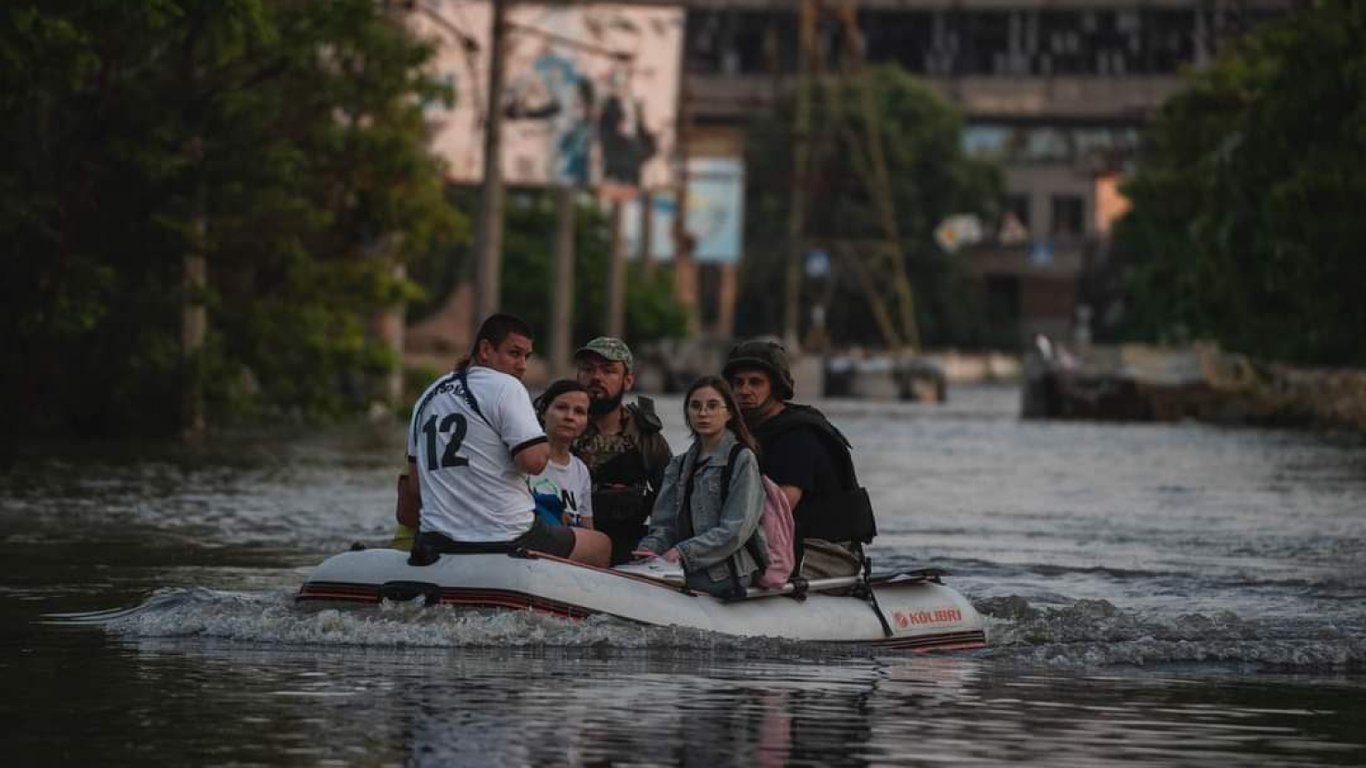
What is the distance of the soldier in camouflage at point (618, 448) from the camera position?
1808 cm

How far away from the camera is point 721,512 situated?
55.2ft

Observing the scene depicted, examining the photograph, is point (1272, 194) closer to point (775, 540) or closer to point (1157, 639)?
point (1157, 639)

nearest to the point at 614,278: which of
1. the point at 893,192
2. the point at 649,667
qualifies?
the point at 893,192

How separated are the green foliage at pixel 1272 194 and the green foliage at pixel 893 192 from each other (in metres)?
55.6

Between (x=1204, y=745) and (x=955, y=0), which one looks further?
(x=955, y=0)

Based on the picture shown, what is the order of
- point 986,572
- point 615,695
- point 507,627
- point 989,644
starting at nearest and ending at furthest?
1. point 615,695
2. point 507,627
3. point 989,644
4. point 986,572

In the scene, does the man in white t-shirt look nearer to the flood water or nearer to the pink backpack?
the flood water

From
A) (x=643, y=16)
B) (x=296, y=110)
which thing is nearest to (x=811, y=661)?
(x=296, y=110)

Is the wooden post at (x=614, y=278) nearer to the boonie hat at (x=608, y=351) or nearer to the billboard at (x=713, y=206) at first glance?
the billboard at (x=713, y=206)

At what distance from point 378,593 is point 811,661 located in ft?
7.00

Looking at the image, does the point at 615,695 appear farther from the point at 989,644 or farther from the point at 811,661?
the point at 989,644

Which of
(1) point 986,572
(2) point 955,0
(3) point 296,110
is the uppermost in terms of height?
(2) point 955,0

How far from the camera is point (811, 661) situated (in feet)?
54.3

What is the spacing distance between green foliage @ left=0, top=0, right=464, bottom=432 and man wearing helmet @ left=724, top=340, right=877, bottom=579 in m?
18.3
